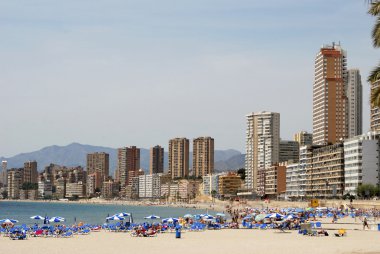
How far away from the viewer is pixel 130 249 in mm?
40906

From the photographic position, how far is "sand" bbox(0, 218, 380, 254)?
38.8 m

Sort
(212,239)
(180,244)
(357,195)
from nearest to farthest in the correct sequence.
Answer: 1. (180,244)
2. (212,239)
3. (357,195)

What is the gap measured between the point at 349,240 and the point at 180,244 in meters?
12.0

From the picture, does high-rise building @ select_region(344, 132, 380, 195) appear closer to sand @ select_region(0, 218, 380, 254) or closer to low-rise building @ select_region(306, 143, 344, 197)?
low-rise building @ select_region(306, 143, 344, 197)

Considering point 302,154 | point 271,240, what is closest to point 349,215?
point 271,240

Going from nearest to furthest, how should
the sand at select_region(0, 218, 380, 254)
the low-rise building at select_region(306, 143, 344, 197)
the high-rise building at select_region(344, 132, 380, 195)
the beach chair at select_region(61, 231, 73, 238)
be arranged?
the sand at select_region(0, 218, 380, 254) < the beach chair at select_region(61, 231, 73, 238) < the high-rise building at select_region(344, 132, 380, 195) < the low-rise building at select_region(306, 143, 344, 197)

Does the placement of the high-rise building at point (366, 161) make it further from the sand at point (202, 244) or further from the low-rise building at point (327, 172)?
the sand at point (202, 244)

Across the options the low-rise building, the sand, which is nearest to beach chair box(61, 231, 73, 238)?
the sand

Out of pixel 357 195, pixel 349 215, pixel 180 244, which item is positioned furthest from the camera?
pixel 357 195

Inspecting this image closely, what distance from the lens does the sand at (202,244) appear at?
38.8 m

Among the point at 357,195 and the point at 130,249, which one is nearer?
the point at 130,249

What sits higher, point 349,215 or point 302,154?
point 302,154

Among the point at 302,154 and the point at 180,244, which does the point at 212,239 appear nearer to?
the point at 180,244

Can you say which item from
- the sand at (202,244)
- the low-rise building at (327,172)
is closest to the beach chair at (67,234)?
the sand at (202,244)
